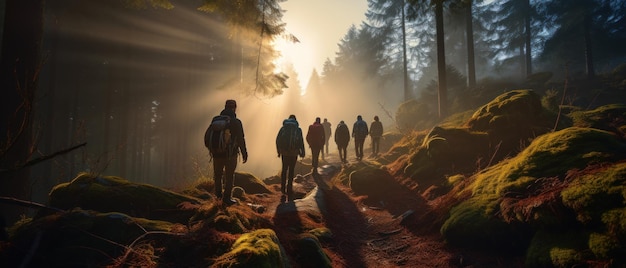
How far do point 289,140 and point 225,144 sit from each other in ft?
8.40

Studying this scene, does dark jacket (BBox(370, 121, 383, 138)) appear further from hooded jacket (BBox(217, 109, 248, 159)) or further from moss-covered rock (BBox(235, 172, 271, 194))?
hooded jacket (BBox(217, 109, 248, 159))

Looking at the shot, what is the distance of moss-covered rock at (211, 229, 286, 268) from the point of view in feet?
9.23

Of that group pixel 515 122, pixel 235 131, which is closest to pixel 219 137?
pixel 235 131

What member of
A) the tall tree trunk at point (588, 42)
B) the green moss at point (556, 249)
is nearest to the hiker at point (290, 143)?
the green moss at point (556, 249)

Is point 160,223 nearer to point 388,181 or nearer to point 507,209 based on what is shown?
point 507,209

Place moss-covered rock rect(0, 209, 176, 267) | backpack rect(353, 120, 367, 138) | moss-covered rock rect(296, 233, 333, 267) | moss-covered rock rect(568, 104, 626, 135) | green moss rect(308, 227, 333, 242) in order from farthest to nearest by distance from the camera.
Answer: backpack rect(353, 120, 367, 138) → moss-covered rock rect(568, 104, 626, 135) → green moss rect(308, 227, 333, 242) → moss-covered rock rect(296, 233, 333, 267) → moss-covered rock rect(0, 209, 176, 267)

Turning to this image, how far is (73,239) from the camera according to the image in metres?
3.21

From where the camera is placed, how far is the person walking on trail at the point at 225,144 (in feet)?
19.3

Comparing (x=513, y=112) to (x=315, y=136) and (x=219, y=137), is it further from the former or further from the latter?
(x=219, y=137)

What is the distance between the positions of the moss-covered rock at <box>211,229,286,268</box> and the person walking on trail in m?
2.83

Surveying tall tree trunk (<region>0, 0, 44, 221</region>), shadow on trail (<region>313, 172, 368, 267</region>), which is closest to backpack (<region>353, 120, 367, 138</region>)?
shadow on trail (<region>313, 172, 368, 267</region>)

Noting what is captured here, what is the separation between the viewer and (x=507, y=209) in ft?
13.8

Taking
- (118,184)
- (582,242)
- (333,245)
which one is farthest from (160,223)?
(582,242)

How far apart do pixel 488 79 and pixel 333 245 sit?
23.6 m
